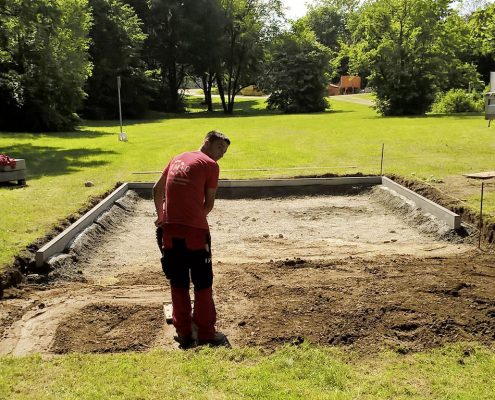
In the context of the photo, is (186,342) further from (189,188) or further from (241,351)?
(189,188)

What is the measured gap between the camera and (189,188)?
4398 millimetres

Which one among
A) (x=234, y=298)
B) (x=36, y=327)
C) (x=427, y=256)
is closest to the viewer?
(x=36, y=327)

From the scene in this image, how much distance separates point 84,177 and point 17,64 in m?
15.3

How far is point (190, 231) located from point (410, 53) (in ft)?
110

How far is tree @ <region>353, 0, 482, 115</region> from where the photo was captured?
3434 cm

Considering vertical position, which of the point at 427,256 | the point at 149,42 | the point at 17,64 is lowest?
the point at 427,256

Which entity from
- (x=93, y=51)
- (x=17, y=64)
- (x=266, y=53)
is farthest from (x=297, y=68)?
(x=17, y=64)

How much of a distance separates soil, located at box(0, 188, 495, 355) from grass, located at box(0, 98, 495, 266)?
3.25 ft

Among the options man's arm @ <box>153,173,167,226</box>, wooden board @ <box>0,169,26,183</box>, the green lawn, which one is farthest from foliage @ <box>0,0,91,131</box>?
man's arm @ <box>153,173,167,226</box>

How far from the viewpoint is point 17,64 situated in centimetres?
2519

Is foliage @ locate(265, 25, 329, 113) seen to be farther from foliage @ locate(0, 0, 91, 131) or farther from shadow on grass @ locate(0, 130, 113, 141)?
shadow on grass @ locate(0, 130, 113, 141)

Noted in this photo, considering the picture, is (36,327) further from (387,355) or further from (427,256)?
(427,256)

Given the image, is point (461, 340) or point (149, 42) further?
point (149, 42)

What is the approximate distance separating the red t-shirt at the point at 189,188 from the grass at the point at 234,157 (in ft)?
9.95
